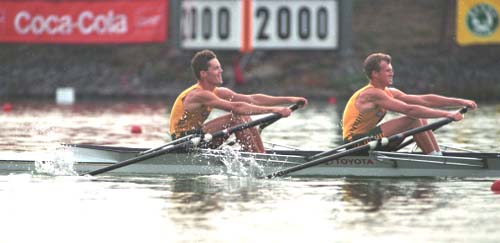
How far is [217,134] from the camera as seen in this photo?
653 inches

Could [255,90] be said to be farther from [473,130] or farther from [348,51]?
[473,130]

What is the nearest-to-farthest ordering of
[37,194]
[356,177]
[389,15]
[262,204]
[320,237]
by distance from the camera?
[320,237], [262,204], [37,194], [356,177], [389,15]

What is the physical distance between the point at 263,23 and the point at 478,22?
5191mm

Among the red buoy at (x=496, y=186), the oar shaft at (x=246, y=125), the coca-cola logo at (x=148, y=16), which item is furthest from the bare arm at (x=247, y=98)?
the coca-cola logo at (x=148, y=16)

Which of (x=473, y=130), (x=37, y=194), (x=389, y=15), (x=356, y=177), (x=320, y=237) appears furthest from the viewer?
(x=389, y=15)

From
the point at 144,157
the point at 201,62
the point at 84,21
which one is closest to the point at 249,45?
the point at 84,21

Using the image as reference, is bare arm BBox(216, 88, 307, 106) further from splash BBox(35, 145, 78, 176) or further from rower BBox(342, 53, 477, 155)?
splash BBox(35, 145, 78, 176)

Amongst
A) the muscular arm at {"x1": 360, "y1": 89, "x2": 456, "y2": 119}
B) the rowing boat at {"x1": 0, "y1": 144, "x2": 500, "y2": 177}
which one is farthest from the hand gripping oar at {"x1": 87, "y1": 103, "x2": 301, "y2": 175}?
the muscular arm at {"x1": 360, "y1": 89, "x2": 456, "y2": 119}

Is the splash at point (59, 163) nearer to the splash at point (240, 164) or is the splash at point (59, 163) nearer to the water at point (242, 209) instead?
the water at point (242, 209)

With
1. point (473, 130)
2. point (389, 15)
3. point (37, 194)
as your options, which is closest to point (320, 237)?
point (37, 194)

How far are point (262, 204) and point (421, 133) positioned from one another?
3247 mm

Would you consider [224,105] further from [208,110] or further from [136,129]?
[136,129]

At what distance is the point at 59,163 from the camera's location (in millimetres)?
17125

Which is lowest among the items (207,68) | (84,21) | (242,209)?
(242,209)
